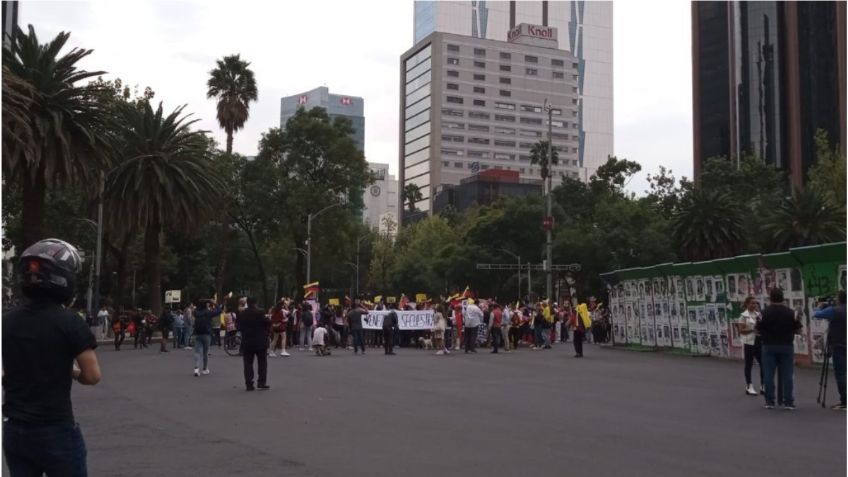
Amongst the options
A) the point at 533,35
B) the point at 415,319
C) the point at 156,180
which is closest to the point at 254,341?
the point at 415,319

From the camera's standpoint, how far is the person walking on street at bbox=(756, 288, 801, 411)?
12.4 meters

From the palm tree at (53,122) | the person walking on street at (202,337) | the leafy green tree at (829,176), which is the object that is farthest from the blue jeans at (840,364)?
the leafy green tree at (829,176)

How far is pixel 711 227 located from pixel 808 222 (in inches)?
276

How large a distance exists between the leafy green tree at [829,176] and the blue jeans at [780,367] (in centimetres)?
3926

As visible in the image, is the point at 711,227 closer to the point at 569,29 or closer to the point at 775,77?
the point at 775,77

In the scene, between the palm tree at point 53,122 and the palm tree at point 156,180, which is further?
the palm tree at point 156,180

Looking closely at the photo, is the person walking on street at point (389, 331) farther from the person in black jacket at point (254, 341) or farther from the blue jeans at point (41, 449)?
the blue jeans at point (41, 449)

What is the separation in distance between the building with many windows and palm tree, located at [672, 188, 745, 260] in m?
111

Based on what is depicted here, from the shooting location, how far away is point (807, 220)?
1890 inches

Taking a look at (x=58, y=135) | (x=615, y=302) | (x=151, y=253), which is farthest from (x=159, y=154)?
(x=615, y=302)

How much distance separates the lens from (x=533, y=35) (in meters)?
175

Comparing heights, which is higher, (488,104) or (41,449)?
(488,104)

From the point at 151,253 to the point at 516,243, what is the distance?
134 feet

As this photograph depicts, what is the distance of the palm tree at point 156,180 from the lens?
119 feet
